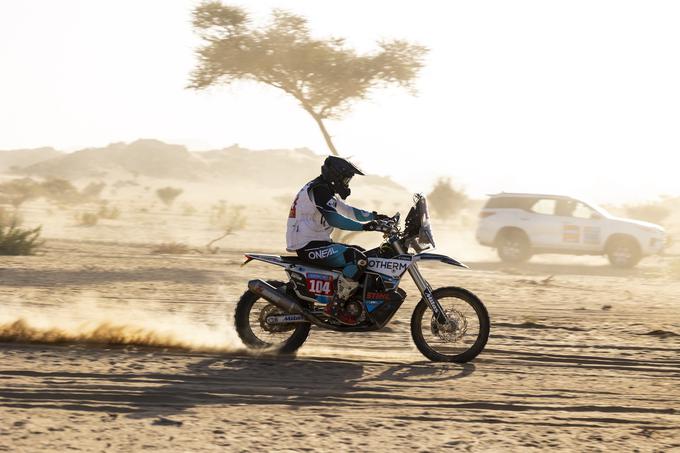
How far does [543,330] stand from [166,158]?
124m

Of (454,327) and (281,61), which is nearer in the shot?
(454,327)

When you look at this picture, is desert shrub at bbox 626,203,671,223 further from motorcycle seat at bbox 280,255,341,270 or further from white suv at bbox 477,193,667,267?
motorcycle seat at bbox 280,255,341,270

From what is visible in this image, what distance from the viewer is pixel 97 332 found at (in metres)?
8.69

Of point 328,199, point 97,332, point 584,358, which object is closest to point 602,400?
point 584,358

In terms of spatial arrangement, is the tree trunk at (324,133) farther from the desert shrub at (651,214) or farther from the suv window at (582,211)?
the desert shrub at (651,214)

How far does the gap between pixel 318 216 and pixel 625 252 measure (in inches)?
611

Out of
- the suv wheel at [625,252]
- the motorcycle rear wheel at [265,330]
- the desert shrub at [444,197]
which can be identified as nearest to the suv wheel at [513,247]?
the suv wheel at [625,252]

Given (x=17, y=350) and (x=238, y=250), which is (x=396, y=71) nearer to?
(x=238, y=250)

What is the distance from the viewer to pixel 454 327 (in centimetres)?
798

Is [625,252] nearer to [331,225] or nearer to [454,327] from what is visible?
[454,327]

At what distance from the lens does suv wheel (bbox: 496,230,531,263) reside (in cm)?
2234

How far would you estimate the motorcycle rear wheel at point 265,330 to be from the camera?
324 inches

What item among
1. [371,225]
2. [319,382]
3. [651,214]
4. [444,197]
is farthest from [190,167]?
[319,382]

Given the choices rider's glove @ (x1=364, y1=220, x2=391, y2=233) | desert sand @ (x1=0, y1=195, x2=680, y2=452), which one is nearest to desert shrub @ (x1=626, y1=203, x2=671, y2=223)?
desert sand @ (x1=0, y1=195, x2=680, y2=452)
